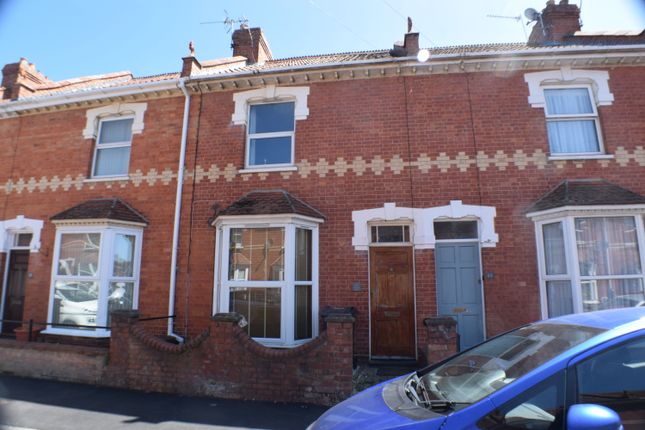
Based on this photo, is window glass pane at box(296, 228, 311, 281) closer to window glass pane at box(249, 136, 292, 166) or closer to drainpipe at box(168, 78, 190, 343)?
window glass pane at box(249, 136, 292, 166)

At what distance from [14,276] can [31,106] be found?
4.17 metres

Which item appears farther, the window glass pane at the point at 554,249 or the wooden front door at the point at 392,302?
the wooden front door at the point at 392,302

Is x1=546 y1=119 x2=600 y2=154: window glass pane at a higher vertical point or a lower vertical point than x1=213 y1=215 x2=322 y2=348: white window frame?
higher

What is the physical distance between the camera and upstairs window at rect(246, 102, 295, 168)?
26.4 ft

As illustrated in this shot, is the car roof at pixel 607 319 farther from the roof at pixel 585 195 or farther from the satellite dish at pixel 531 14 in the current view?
the satellite dish at pixel 531 14

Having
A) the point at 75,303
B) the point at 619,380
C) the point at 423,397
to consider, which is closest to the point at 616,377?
the point at 619,380

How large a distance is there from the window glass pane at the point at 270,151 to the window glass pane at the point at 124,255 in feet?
10.2

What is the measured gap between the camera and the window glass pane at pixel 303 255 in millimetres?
7159

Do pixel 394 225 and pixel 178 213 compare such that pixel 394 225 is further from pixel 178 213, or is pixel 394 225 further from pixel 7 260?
pixel 7 260

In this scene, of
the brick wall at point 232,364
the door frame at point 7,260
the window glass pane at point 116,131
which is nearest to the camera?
the brick wall at point 232,364

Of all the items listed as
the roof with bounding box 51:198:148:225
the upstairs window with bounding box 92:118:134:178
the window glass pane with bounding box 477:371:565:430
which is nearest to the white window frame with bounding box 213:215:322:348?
the roof with bounding box 51:198:148:225

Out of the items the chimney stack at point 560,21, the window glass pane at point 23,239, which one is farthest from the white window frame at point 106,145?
the chimney stack at point 560,21

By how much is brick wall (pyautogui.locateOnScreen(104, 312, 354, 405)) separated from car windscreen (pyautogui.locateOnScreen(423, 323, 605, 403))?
246 cm

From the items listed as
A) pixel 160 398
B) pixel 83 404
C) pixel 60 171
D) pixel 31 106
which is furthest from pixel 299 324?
pixel 31 106
